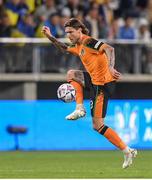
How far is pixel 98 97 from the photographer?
13375 millimetres

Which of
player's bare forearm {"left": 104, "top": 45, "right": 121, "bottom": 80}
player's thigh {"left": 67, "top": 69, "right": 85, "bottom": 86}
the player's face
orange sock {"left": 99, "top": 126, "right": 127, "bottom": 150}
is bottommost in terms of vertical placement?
orange sock {"left": 99, "top": 126, "right": 127, "bottom": 150}

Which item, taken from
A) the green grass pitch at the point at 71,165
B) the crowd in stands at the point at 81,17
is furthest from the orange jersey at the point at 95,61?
the crowd in stands at the point at 81,17

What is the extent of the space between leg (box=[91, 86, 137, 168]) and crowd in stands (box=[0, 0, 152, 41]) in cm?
843

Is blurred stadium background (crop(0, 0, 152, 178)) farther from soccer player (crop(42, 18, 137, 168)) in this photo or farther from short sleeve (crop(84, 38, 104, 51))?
short sleeve (crop(84, 38, 104, 51))

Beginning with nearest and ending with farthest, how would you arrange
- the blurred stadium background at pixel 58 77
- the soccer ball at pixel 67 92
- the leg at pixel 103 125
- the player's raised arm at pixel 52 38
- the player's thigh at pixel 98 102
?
the leg at pixel 103 125 < the player's thigh at pixel 98 102 < the soccer ball at pixel 67 92 < the player's raised arm at pixel 52 38 < the blurred stadium background at pixel 58 77

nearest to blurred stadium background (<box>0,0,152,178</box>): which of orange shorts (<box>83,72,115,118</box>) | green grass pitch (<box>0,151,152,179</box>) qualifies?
green grass pitch (<box>0,151,152,179</box>)

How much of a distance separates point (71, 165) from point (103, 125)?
8.00 ft

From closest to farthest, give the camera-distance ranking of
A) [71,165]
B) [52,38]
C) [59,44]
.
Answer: [52,38] < [59,44] < [71,165]

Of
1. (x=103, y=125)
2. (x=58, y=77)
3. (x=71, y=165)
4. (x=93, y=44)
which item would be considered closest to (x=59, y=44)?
(x=93, y=44)

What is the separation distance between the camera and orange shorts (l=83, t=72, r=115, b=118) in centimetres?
1328

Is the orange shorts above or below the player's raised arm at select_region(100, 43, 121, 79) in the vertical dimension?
below

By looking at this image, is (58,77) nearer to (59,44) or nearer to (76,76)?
(59,44)

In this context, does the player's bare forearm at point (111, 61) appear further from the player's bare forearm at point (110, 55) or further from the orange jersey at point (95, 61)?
the orange jersey at point (95, 61)

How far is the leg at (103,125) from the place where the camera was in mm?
13172
